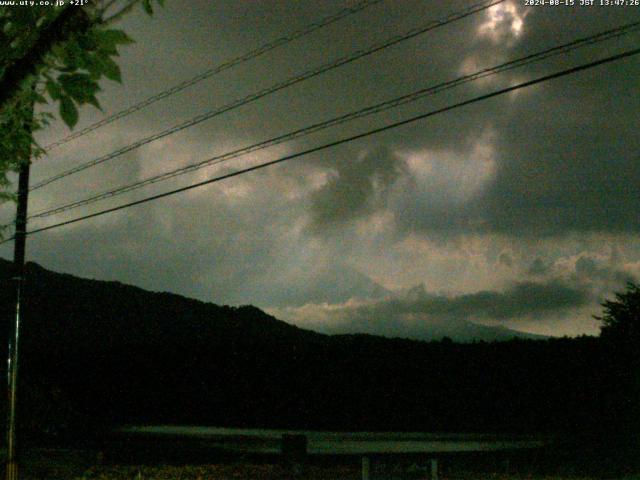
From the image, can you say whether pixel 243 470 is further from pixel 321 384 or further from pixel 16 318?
pixel 321 384

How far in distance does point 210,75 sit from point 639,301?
1558cm

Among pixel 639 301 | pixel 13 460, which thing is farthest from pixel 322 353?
pixel 13 460

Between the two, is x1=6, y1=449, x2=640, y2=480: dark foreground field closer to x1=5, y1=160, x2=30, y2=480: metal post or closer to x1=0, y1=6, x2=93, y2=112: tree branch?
x1=5, y1=160, x2=30, y2=480: metal post

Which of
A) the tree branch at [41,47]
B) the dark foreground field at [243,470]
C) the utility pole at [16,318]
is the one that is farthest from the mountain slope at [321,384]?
the tree branch at [41,47]

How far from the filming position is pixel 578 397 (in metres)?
26.2

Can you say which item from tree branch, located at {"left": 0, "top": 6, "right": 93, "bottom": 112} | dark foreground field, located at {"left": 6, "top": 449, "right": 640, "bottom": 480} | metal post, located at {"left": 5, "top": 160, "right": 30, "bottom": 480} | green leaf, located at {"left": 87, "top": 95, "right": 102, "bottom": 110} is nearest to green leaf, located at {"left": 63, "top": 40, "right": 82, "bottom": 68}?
green leaf, located at {"left": 87, "top": 95, "right": 102, "bottom": 110}

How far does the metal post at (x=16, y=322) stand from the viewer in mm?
14289

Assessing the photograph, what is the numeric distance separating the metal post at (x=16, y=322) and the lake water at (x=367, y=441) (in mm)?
8965

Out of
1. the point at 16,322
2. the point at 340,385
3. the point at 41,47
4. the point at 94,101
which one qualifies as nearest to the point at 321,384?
the point at 340,385

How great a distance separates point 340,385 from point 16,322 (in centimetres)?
1948

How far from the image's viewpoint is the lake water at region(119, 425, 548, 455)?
22578mm

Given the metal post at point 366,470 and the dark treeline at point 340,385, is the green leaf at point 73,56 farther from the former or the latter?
the dark treeline at point 340,385

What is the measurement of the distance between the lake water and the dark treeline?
1.58 meters

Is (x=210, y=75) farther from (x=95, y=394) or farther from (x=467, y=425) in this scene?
(x=95, y=394)
